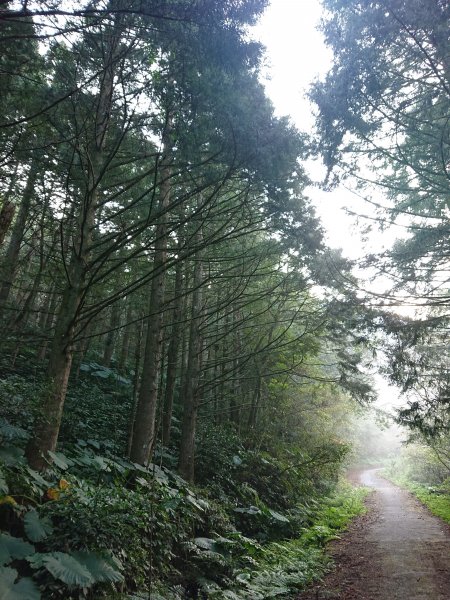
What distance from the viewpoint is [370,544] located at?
873cm

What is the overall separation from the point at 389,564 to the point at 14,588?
6633mm

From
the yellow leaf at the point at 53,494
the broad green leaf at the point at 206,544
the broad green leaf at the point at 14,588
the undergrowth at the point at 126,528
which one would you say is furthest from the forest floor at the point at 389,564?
the broad green leaf at the point at 14,588

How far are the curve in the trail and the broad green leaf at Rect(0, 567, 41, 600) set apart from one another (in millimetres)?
4722

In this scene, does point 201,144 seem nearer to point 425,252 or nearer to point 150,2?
point 150,2

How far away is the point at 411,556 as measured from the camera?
24.8ft

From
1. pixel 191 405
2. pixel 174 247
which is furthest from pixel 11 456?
pixel 191 405

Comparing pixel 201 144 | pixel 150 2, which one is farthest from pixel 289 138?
pixel 150 2

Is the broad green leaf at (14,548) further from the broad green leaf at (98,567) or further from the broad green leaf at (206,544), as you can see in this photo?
the broad green leaf at (206,544)

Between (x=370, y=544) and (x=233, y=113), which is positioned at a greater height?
(x=233, y=113)

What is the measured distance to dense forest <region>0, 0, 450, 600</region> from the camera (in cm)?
383

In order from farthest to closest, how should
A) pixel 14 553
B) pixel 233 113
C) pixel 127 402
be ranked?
1. pixel 127 402
2. pixel 233 113
3. pixel 14 553

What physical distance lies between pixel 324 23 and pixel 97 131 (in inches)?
170

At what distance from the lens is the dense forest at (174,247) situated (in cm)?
383

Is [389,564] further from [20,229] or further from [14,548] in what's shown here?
[20,229]
